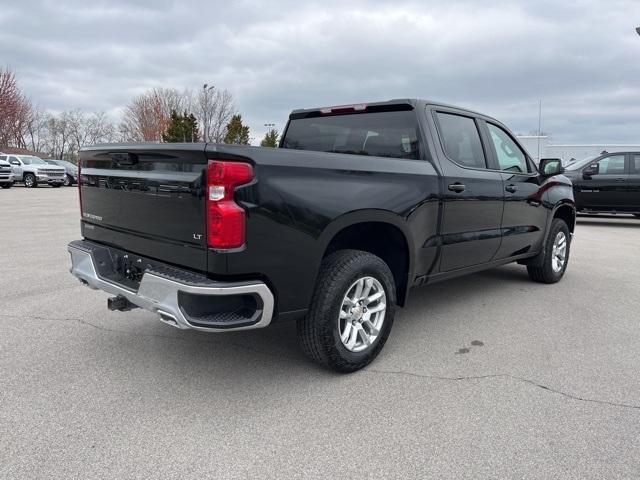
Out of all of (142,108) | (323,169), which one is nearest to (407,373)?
(323,169)

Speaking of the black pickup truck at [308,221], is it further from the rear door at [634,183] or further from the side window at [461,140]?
the rear door at [634,183]

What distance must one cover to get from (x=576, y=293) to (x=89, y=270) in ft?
16.1

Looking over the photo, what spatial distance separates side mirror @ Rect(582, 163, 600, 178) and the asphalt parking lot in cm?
826

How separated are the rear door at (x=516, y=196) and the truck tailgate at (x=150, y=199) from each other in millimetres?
3148

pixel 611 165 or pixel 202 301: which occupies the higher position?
pixel 611 165

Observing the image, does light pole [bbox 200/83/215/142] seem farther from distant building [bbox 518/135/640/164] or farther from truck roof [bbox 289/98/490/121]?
truck roof [bbox 289/98/490/121]

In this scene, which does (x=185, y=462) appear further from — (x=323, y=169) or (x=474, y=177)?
(x=474, y=177)

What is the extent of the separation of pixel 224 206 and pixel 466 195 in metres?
2.36

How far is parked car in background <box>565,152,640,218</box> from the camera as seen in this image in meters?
12.0

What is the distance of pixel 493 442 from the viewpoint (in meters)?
2.54

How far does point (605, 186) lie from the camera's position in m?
12.2

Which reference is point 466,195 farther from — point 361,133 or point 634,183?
point 634,183

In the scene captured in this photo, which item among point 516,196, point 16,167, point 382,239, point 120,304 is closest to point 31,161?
point 16,167

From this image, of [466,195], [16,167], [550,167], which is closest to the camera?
[466,195]
